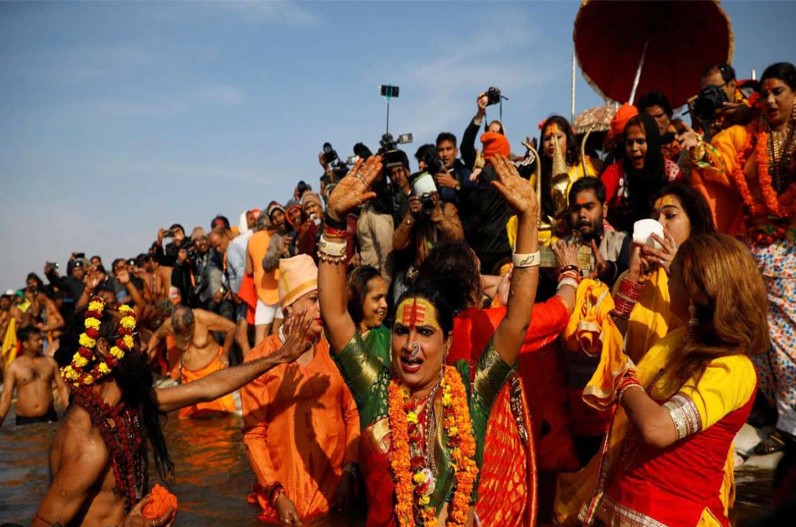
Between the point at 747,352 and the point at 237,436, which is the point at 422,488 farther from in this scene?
the point at 237,436

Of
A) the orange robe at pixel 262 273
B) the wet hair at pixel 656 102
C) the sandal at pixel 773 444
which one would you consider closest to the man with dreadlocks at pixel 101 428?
the sandal at pixel 773 444

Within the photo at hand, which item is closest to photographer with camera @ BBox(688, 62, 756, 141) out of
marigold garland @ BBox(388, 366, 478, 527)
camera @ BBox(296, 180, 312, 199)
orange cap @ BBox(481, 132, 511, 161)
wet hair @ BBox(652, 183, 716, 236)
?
orange cap @ BBox(481, 132, 511, 161)

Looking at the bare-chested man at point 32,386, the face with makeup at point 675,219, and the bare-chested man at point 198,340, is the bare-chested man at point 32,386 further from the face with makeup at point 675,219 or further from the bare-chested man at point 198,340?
the face with makeup at point 675,219

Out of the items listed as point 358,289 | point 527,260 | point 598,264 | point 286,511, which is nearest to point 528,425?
point 527,260

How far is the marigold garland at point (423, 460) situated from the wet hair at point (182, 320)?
703 centimetres

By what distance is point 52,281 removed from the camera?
16812 millimetres

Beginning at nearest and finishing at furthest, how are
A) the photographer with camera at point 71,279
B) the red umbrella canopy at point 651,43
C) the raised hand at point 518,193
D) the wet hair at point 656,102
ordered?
the raised hand at point 518,193 → the wet hair at point 656,102 → the red umbrella canopy at point 651,43 → the photographer with camera at point 71,279

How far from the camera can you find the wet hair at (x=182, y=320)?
9.51 m

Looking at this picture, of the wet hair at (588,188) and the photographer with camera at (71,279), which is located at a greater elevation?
the wet hair at (588,188)

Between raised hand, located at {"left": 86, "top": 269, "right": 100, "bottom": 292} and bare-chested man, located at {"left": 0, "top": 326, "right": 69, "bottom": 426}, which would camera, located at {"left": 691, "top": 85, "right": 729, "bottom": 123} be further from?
raised hand, located at {"left": 86, "top": 269, "right": 100, "bottom": 292}

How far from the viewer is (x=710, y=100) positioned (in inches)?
211

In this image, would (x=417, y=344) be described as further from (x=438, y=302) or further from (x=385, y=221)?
(x=385, y=221)

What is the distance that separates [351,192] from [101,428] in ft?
5.13

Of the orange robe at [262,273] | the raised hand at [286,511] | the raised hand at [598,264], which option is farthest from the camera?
the orange robe at [262,273]
